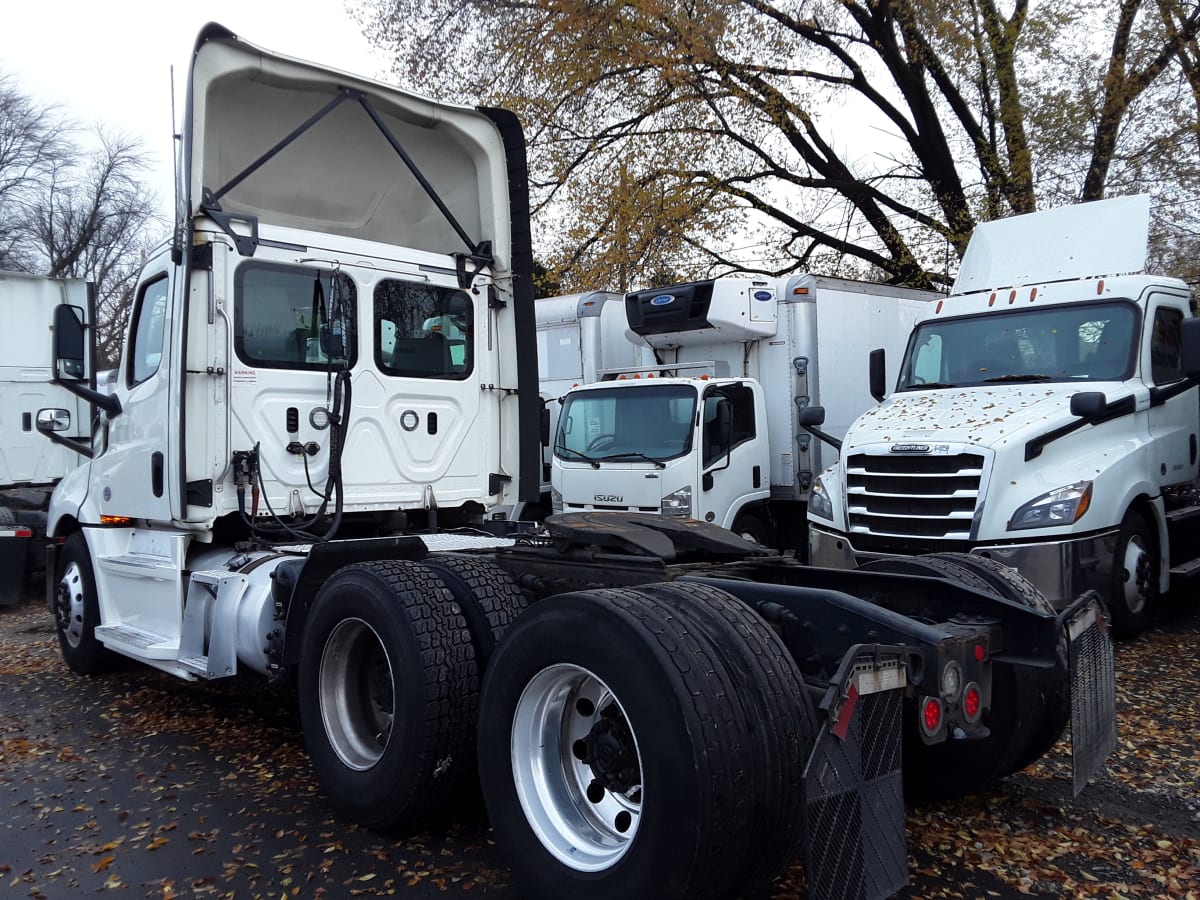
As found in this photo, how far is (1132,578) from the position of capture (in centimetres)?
778

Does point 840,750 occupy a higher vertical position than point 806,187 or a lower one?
lower

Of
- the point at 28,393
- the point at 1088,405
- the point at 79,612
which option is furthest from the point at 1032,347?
the point at 28,393

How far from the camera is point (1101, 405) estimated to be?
7453 mm

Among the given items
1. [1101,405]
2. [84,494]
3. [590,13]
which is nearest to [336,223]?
[84,494]

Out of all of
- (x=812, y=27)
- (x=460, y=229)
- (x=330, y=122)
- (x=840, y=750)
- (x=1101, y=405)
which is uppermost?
(x=812, y=27)

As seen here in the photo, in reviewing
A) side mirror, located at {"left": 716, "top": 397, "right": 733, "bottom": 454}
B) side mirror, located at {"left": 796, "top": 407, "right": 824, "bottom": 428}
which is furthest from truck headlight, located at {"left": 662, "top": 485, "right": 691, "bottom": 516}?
side mirror, located at {"left": 796, "top": 407, "right": 824, "bottom": 428}

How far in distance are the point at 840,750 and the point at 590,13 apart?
16380 millimetres

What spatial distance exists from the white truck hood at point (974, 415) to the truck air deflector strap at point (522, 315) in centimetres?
274

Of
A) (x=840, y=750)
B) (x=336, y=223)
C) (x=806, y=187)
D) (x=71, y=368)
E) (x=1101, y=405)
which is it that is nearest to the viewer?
(x=840, y=750)

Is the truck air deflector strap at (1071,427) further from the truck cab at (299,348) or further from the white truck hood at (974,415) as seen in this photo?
the truck cab at (299,348)

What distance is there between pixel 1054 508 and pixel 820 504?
189 centimetres

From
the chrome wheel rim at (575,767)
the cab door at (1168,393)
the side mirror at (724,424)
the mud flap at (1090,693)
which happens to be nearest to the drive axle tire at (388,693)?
the chrome wheel rim at (575,767)

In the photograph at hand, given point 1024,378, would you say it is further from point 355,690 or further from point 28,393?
point 28,393

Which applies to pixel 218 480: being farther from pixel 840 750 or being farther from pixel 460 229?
pixel 840 750
